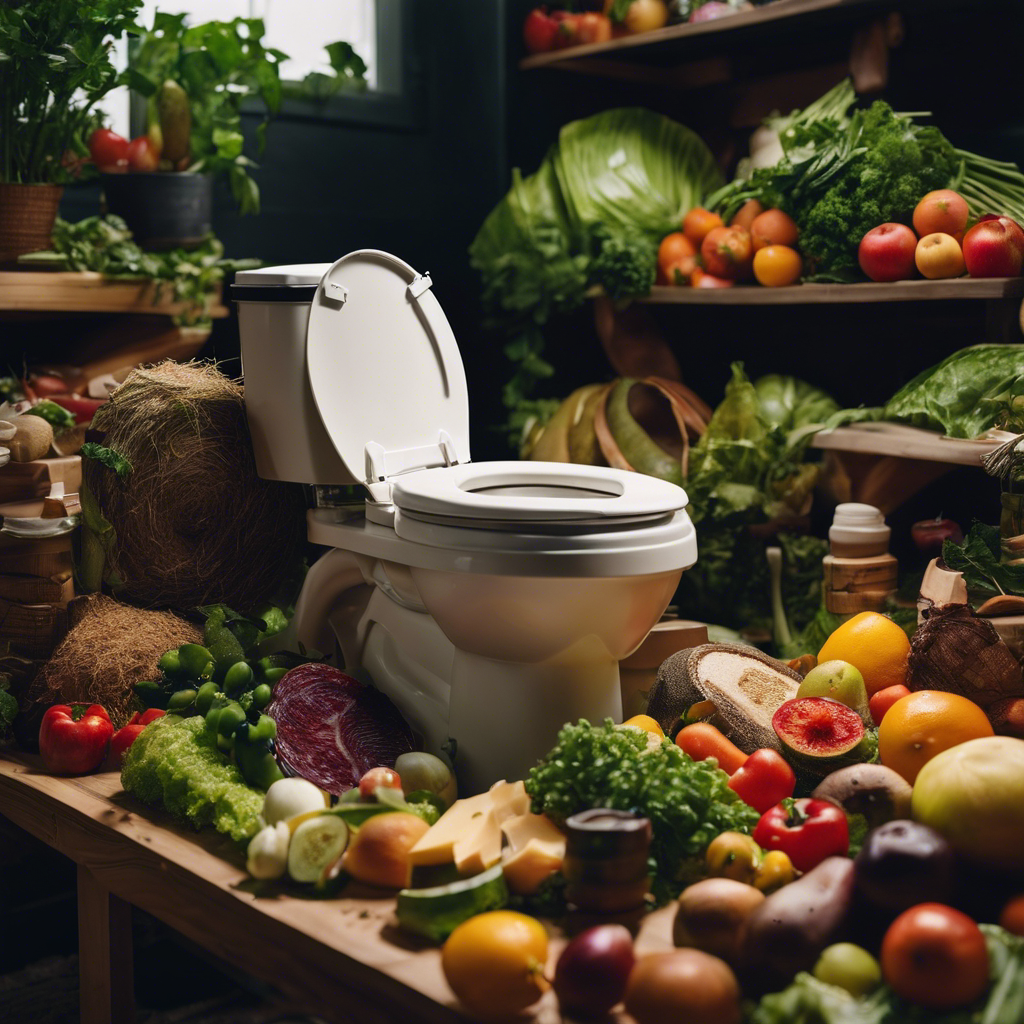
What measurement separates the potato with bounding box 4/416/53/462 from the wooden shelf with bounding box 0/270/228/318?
31cm

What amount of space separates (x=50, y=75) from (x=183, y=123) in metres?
0.32

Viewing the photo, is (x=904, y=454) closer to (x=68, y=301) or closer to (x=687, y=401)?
(x=687, y=401)

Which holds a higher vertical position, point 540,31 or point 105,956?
point 540,31

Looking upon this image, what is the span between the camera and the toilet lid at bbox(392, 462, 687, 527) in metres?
1.69

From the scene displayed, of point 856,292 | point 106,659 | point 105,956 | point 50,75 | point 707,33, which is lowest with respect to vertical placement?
point 105,956

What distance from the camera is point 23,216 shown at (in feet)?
7.89

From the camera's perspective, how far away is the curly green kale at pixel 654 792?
1498mm

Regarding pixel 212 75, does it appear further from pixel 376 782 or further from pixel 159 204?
pixel 376 782

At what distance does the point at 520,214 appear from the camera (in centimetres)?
318

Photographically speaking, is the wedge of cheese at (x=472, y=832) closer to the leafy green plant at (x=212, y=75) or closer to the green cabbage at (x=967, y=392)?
the green cabbage at (x=967, y=392)

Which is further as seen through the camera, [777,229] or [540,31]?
[540,31]

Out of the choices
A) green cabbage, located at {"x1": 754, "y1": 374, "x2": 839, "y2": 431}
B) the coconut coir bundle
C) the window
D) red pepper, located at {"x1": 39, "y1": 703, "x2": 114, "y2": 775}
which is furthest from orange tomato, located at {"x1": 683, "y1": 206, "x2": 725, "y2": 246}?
red pepper, located at {"x1": 39, "y1": 703, "x2": 114, "y2": 775}

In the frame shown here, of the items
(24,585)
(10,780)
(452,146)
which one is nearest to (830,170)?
(452,146)

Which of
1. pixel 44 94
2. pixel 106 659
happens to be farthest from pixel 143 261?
pixel 106 659
